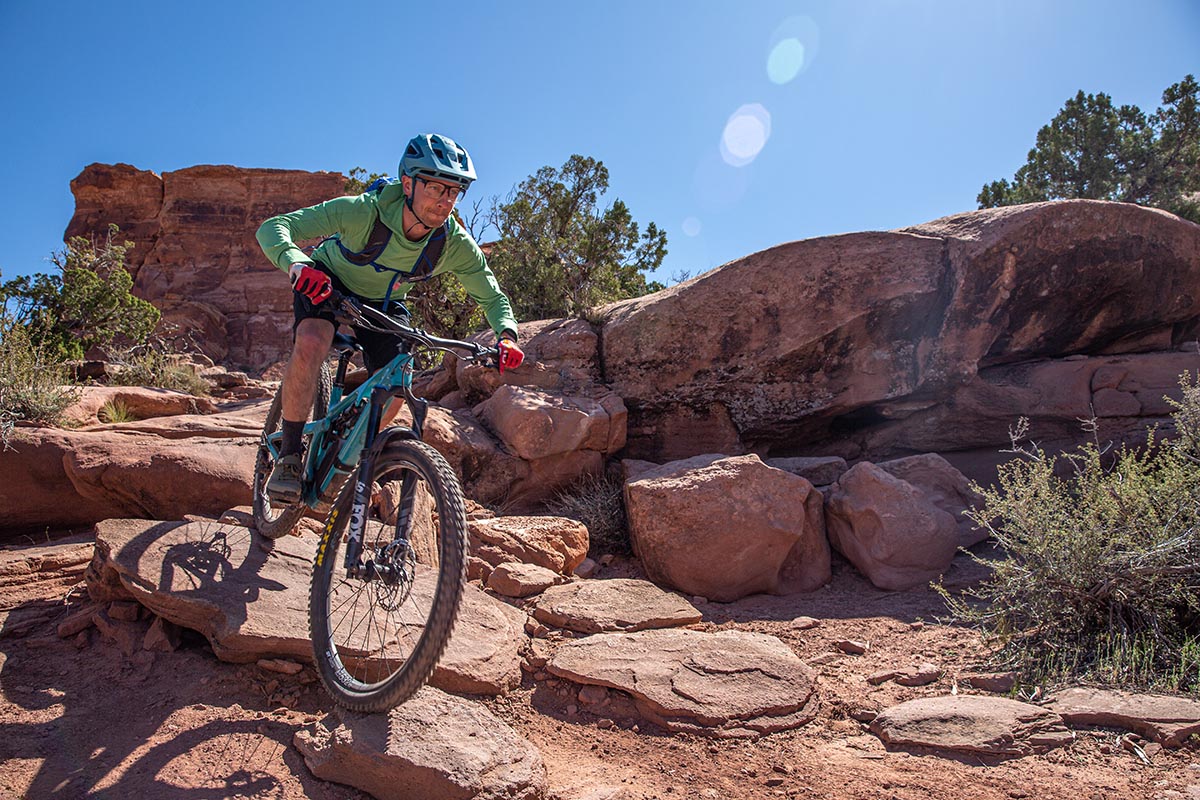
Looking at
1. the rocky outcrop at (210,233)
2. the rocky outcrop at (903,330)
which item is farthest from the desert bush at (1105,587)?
the rocky outcrop at (210,233)

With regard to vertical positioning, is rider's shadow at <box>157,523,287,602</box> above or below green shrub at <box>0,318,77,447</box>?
below

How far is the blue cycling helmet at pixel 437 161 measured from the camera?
3.08m

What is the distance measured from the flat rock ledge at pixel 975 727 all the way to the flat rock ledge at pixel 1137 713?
12 centimetres

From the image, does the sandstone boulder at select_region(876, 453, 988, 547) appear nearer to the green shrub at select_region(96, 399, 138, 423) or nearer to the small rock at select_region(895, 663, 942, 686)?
the small rock at select_region(895, 663, 942, 686)

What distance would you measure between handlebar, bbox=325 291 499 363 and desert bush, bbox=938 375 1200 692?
3113 mm

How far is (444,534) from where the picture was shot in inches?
99.5

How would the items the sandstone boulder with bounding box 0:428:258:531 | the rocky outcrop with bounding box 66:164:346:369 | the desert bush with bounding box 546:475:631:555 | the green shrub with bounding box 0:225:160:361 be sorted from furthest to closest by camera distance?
the rocky outcrop with bounding box 66:164:346:369, the green shrub with bounding box 0:225:160:361, the desert bush with bounding box 546:475:631:555, the sandstone boulder with bounding box 0:428:258:531

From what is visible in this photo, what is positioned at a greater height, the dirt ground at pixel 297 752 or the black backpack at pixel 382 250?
the black backpack at pixel 382 250

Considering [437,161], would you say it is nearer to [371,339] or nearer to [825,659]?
[371,339]

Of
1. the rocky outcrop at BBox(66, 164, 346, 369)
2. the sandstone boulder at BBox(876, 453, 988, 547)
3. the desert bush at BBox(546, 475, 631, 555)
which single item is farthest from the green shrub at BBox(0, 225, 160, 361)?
the rocky outcrop at BBox(66, 164, 346, 369)

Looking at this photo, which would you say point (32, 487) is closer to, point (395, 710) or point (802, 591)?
point (395, 710)

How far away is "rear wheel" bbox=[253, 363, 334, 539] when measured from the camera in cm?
372

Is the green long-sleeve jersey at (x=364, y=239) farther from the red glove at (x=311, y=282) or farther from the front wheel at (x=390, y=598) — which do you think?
the front wheel at (x=390, y=598)

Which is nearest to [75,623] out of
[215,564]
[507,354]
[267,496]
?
[215,564]
